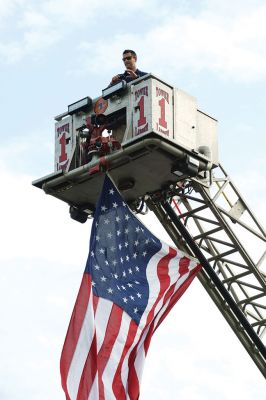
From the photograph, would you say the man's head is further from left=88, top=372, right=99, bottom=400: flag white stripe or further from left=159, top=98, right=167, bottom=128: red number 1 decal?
left=88, top=372, right=99, bottom=400: flag white stripe

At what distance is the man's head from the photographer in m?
60.9

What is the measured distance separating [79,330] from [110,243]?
6.57 ft

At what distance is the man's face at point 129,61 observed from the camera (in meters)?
60.9

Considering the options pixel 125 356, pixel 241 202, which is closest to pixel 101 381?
pixel 125 356

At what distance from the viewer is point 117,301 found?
59.5 metres

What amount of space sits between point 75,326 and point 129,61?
18.7 feet

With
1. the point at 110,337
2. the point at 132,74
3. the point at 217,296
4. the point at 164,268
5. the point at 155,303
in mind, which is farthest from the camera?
the point at 217,296

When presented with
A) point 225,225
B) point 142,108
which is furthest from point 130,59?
point 225,225

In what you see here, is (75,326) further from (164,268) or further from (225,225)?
(225,225)

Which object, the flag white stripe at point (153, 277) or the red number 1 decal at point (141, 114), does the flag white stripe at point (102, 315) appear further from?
the red number 1 decal at point (141, 114)

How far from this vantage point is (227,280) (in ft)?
199

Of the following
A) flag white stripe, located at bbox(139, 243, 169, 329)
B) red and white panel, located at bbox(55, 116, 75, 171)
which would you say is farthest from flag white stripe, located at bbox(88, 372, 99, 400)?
red and white panel, located at bbox(55, 116, 75, 171)

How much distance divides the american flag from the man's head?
2.68 metres

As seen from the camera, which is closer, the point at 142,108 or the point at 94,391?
the point at 94,391
